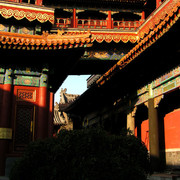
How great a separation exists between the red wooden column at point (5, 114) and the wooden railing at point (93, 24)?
25.1 feet

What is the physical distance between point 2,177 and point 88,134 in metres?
Result: 4.62

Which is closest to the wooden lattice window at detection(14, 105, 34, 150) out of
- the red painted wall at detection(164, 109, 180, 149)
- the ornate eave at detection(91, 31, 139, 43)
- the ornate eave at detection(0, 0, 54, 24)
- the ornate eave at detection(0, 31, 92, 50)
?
the ornate eave at detection(0, 31, 92, 50)

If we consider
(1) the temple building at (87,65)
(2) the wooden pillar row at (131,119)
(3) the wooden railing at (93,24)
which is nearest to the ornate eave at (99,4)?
(1) the temple building at (87,65)

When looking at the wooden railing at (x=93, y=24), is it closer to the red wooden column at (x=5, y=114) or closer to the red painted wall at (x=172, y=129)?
the red painted wall at (x=172, y=129)

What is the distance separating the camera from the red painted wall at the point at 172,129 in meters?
12.2

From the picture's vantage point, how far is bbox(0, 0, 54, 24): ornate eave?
15.5m

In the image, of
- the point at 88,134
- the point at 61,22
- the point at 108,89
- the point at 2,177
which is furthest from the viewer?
the point at 61,22

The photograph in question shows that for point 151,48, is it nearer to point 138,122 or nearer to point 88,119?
point 138,122

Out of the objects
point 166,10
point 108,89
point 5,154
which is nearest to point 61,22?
point 108,89

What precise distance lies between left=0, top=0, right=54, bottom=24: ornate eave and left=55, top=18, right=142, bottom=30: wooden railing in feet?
6.29

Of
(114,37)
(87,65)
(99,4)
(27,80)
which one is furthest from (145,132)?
(99,4)

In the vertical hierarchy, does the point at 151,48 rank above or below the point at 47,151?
above

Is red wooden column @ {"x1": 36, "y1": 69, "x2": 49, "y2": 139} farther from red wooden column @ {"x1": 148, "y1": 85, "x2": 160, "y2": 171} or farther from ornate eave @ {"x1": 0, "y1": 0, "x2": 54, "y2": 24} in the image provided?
ornate eave @ {"x1": 0, "y1": 0, "x2": 54, "y2": 24}

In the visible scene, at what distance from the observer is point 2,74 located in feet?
36.9
